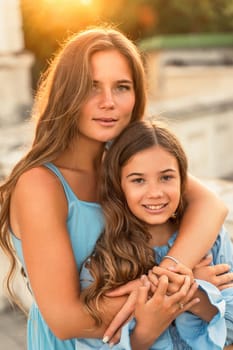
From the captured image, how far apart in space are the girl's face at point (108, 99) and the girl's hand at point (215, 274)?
534 millimetres

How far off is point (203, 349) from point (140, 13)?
15336mm

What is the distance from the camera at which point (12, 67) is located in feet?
26.4

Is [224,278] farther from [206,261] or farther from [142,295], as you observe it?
[142,295]

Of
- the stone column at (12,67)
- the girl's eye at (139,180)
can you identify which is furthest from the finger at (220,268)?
the stone column at (12,67)

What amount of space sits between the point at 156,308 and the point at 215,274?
0.29 meters

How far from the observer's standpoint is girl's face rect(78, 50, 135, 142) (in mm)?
1907

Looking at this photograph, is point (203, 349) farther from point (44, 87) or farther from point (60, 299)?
point (44, 87)

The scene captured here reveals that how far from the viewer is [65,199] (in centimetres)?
188

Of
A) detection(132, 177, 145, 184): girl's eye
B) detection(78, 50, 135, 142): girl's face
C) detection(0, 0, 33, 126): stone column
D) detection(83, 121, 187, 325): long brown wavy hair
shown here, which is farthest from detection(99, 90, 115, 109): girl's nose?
detection(0, 0, 33, 126): stone column

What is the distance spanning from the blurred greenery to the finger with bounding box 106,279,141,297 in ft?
40.6

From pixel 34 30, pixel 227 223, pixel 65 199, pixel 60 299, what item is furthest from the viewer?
pixel 34 30

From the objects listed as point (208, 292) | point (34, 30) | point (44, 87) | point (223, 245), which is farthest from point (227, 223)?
point (34, 30)

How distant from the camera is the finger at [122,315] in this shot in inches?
68.8

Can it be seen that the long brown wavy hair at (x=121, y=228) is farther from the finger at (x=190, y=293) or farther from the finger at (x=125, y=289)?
the finger at (x=190, y=293)
